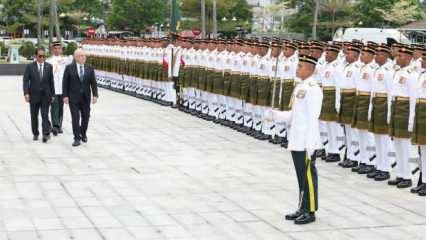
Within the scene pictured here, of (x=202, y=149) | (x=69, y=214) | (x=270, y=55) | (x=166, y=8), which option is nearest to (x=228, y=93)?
(x=270, y=55)

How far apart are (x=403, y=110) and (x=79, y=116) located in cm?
600

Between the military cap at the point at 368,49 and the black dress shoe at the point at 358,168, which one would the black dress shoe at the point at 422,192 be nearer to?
the black dress shoe at the point at 358,168

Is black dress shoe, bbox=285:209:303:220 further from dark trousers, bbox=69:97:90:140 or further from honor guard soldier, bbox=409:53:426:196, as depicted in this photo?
dark trousers, bbox=69:97:90:140

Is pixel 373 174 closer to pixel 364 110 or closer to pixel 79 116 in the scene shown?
pixel 364 110

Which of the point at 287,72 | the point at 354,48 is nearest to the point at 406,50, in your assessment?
the point at 354,48

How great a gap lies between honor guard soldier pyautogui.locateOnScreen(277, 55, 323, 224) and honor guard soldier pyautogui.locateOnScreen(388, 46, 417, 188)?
7.61 ft

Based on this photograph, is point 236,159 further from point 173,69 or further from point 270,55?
point 173,69

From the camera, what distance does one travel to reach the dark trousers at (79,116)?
45.2ft

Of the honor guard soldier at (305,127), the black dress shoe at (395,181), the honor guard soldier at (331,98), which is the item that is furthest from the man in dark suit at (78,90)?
the honor guard soldier at (305,127)

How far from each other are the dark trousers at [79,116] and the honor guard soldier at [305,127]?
620 centimetres

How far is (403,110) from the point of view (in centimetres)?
1028

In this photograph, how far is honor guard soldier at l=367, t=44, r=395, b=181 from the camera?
10758mm

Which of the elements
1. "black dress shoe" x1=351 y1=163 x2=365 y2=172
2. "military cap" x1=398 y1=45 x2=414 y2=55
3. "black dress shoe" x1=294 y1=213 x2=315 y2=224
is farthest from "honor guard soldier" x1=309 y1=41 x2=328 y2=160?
"black dress shoe" x1=294 y1=213 x2=315 y2=224

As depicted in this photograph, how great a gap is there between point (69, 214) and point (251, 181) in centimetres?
295
